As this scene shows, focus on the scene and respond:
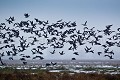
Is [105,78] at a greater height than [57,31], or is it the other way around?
[57,31]

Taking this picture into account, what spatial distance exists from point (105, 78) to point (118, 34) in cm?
1543

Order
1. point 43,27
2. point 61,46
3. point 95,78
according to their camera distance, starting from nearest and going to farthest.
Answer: point 95,78 → point 43,27 → point 61,46

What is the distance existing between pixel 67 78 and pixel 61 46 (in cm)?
1559

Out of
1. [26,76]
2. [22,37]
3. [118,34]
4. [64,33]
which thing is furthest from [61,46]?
[26,76]

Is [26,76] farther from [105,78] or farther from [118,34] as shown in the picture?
[118,34]

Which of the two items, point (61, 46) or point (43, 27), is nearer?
point (43, 27)

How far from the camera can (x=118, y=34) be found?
1635 inches

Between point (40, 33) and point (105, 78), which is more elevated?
point (40, 33)

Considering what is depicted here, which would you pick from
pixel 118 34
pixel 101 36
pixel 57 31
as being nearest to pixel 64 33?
pixel 57 31

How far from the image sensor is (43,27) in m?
39.3

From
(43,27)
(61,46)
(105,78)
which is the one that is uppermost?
(43,27)

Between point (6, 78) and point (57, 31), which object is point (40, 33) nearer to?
point (57, 31)

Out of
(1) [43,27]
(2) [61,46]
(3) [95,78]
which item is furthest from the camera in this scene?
(2) [61,46]

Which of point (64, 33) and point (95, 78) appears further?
point (64, 33)
